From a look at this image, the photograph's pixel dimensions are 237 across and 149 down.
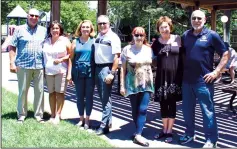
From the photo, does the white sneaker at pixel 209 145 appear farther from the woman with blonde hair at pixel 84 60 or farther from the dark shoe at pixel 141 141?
the woman with blonde hair at pixel 84 60

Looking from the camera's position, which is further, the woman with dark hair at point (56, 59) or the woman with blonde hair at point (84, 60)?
the woman with dark hair at point (56, 59)

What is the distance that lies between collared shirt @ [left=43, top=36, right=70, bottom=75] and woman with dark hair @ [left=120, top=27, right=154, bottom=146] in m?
1.09

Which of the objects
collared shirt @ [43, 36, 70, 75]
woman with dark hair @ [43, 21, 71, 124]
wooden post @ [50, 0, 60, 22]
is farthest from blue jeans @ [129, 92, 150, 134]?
wooden post @ [50, 0, 60, 22]

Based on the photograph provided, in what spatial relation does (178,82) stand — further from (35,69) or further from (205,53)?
(35,69)

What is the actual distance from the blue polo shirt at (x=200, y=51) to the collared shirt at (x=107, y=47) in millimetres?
968

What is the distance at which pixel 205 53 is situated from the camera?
421cm

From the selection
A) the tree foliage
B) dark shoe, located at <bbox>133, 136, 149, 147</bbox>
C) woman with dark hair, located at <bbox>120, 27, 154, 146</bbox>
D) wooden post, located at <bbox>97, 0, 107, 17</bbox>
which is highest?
the tree foliage

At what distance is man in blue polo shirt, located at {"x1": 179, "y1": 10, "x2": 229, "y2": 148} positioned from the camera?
13.8 ft

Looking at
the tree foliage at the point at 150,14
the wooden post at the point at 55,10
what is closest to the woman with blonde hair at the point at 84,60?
the wooden post at the point at 55,10

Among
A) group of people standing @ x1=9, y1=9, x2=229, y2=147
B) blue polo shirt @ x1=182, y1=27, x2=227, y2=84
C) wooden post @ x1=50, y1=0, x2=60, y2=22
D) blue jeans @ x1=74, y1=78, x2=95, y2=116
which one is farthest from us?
wooden post @ x1=50, y1=0, x2=60, y2=22

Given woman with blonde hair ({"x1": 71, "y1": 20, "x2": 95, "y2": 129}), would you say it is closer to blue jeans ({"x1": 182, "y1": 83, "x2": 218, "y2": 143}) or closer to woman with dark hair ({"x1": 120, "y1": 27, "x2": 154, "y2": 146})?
woman with dark hair ({"x1": 120, "y1": 27, "x2": 154, "y2": 146})

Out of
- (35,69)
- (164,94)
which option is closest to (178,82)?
(164,94)

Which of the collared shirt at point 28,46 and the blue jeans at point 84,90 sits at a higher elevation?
the collared shirt at point 28,46

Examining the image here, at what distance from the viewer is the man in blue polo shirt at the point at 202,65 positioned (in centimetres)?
420
